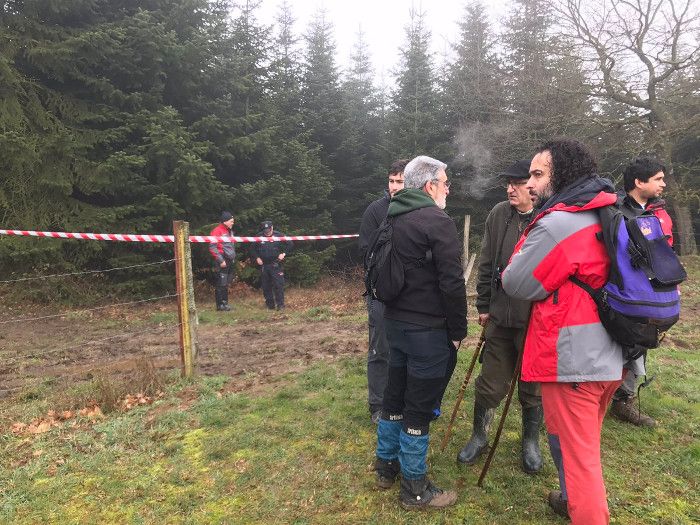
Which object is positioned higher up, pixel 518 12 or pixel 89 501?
pixel 518 12

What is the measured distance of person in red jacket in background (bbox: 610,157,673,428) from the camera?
12.6 ft

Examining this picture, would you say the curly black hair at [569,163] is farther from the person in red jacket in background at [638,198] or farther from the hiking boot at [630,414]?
the hiking boot at [630,414]

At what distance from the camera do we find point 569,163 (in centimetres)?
236

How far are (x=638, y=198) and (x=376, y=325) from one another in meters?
2.50

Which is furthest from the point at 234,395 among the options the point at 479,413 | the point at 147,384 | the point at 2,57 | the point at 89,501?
the point at 2,57

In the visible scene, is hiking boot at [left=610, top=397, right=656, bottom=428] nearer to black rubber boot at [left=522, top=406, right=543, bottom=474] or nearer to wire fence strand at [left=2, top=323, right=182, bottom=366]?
black rubber boot at [left=522, top=406, right=543, bottom=474]

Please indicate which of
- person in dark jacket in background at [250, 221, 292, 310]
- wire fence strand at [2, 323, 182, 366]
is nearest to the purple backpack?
wire fence strand at [2, 323, 182, 366]

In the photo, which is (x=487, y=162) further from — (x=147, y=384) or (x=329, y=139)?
(x=147, y=384)

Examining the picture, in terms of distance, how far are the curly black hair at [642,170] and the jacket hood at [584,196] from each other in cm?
194

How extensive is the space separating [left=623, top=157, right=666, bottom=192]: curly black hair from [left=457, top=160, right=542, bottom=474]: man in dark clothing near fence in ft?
4.27

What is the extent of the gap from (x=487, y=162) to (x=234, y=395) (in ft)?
47.7

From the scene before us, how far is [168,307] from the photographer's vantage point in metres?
10.9

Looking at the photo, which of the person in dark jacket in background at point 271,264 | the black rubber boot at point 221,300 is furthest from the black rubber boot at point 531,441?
the black rubber boot at point 221,300

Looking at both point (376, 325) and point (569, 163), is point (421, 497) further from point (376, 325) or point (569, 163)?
point (569, 163)
